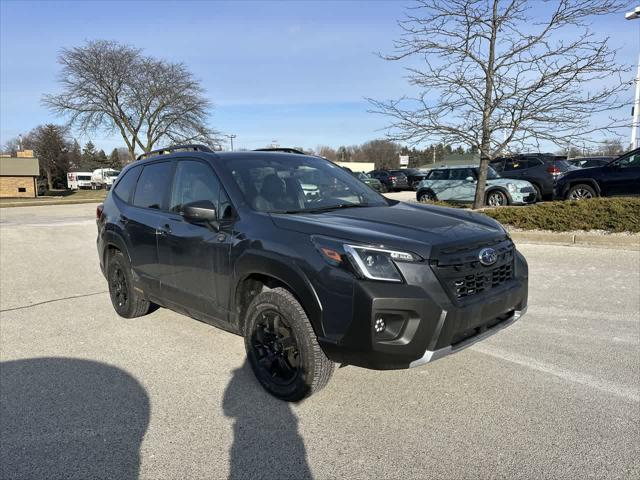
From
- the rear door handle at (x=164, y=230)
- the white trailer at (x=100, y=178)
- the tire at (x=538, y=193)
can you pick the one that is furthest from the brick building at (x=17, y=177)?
the rear door handle at (x=164, y=230)

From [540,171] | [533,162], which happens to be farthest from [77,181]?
[540,171]

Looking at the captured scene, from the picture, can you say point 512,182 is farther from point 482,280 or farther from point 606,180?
point 482,280

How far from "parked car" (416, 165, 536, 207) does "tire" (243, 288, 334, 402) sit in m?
13.2

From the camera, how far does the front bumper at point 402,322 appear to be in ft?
9.25

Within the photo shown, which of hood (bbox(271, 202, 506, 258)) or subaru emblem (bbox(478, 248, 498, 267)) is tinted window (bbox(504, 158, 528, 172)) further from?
subaru emblem (bbox(478, 248, 498, 267))

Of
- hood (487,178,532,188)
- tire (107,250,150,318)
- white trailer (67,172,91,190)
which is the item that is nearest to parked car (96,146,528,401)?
tire (107,250,150,318)

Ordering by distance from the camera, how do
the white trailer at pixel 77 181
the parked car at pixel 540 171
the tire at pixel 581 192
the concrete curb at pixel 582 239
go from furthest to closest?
the white trailer at pixel 77 181 < the parked car at pixel 540 171 < the tire at pixel 581 192 < the concrete curb at pixel 582 239

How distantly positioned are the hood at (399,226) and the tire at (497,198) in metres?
12.1

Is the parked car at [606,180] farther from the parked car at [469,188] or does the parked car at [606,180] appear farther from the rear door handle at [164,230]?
the rear door handle at [164,230]

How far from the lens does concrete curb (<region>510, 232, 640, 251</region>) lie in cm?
865

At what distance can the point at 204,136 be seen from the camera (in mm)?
38312

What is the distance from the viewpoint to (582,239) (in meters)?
9.11

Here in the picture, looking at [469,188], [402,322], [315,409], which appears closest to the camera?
[402,322]

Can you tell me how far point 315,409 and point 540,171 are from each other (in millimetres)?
15845
